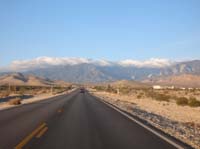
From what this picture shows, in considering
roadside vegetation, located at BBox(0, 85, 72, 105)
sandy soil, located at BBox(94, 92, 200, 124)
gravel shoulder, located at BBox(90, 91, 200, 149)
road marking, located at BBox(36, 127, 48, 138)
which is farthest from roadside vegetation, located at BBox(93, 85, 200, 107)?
road marking, located at BBox(36, 127, 48, 138)

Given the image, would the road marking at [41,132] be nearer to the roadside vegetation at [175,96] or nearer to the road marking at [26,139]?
the road marking at [26,139]

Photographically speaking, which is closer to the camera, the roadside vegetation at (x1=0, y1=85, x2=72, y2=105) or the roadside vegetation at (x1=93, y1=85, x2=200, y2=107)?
the roadside vegetation at (x1=93, y1=85, x2=200, y2=107)

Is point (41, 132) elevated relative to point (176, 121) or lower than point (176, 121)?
elevated

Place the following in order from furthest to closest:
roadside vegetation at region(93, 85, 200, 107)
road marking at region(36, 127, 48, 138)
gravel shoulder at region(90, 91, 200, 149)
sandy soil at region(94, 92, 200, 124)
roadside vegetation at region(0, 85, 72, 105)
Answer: roadside vegetation at region(0, 85, 72, 105), roadside vegetation at region(93, 85, 200, 107), sandy soil at region(94, 92, 200, 124), gravel shoulder at region(90, 91, 200, 149), road marking at region(36, 127, 48, 138)

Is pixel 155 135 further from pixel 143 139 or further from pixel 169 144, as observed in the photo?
pixel 169 144

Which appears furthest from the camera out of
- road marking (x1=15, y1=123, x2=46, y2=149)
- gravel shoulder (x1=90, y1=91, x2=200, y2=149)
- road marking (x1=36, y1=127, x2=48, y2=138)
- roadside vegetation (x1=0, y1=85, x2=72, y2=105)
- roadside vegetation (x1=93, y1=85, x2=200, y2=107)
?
roadside vegetation (x1=0, y1=85, x2=72, y2=105)

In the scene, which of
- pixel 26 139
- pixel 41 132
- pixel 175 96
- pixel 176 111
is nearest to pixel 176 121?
pixel 41 132

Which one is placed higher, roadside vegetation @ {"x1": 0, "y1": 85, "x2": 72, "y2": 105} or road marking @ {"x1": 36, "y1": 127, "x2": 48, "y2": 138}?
roadside vegetation @ {"x1": 0, "y1": 85, "x2": 72, "y2": 105}

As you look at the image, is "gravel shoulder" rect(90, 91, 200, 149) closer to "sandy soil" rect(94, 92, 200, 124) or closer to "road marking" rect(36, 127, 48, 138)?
"sandy soil" rect(94, 92, 200, 124)

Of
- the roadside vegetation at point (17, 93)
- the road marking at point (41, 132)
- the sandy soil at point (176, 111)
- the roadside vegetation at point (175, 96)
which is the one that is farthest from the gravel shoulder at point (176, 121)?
the roadside vegetation at point (17, 93)

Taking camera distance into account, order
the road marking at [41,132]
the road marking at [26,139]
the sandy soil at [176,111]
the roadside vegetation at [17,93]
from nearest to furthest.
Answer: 1. the road marking at [26,139]
2. the road marking at [41,132]
3. the sandy soil at [176,111]
4. the roadside vegetation at [17,93]

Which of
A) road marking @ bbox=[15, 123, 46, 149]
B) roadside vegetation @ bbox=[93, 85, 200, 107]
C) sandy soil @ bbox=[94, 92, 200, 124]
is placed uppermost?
roadside vegetation @ bbox=[93, 85, 200, 107]

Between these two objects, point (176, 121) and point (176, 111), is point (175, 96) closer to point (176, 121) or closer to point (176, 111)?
point (176, 111)

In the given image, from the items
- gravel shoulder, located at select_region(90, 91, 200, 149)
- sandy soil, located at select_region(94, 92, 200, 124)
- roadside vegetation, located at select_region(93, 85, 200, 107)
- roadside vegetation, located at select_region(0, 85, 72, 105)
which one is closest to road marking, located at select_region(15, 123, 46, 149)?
gravel shoulder, located at select_region(90, 91, 200, 149)
